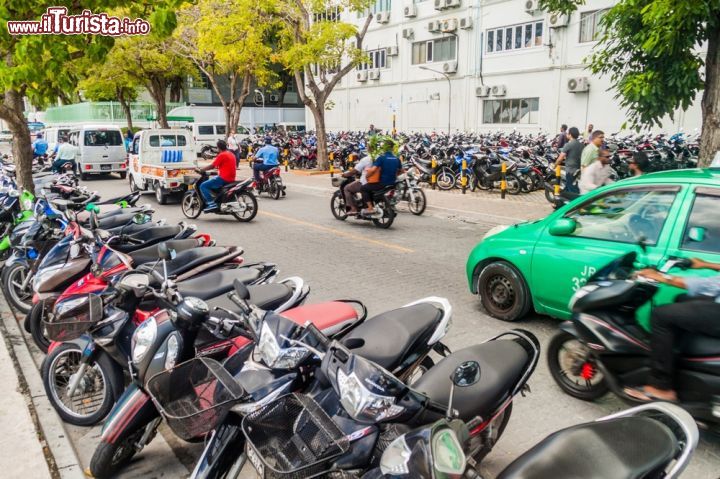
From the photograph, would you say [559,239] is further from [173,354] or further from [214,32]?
[214,32]

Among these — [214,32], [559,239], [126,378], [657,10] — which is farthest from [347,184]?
[214,32]

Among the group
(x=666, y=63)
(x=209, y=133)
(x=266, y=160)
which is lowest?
(x=266, y=160)

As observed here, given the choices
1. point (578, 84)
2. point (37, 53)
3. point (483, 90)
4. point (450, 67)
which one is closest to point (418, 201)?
point (37, 53)

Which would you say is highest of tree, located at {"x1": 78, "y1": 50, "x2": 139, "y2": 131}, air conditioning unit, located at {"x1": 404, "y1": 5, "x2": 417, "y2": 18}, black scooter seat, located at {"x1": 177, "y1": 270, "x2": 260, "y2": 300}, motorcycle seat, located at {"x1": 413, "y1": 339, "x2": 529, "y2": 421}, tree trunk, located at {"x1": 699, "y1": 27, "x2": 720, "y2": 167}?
air conditioning unit, located at {"x1": 404, "y1": 5, "x2": 417, "y2": 18}

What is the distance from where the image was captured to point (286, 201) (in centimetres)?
1548

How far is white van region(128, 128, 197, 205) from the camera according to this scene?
15380 millimetres

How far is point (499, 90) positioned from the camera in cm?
2955

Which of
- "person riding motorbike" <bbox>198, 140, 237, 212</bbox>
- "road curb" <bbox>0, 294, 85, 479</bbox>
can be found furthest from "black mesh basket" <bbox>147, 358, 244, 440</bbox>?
"person riding motorbike" <bbox>198, 140, 237, 212</bbox>

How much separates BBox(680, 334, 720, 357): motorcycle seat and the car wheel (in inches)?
84.1

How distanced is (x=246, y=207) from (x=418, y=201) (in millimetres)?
3794

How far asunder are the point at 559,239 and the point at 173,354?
3576 mm

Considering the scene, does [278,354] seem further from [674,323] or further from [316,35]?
[316,35]

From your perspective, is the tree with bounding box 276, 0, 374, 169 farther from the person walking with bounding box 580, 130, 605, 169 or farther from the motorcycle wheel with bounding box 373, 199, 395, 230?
the person walking with bounding box 580, 130, 605, 169

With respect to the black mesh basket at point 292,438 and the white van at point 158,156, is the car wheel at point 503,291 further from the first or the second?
the white van at point 158,156
